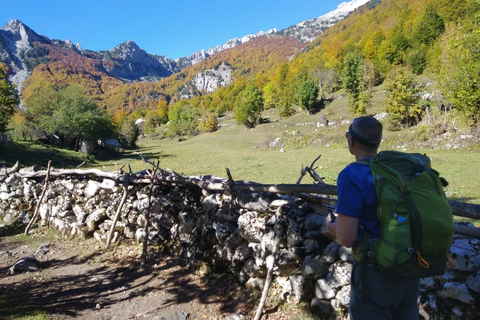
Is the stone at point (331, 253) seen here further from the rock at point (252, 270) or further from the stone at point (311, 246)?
the rock at point (252, 270)

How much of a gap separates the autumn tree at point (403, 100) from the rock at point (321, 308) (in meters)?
35.0

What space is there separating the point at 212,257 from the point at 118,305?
6.22 ft

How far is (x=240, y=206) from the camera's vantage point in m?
5.42

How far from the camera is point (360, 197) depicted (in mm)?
1993

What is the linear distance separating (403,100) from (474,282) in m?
35.7

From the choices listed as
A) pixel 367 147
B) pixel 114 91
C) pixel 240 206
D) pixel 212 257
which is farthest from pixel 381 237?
pixel 114 91

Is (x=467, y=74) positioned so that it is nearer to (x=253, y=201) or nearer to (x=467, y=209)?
(x=467, y=209)

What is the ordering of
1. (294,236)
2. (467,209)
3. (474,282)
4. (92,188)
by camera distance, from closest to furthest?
1. (474,282)
2. (467,209)
3. (294,236)
4. (92,188)

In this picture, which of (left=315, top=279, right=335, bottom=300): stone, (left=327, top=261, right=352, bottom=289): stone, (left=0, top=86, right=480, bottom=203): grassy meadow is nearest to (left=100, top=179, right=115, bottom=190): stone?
(left=0, top=86, right=480, bottom=203): grassy meadow

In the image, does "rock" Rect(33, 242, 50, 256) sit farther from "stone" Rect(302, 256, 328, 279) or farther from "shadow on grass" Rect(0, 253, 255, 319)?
"stone" Rect(302, 256, 328, 279)

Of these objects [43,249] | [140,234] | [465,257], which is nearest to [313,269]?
[465,257]

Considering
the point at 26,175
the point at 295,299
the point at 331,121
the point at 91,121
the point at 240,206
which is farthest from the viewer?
the point at 331,121

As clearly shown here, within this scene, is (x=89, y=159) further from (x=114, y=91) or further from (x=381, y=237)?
(x=114, y=91)

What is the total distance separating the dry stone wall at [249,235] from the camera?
3105 mm
